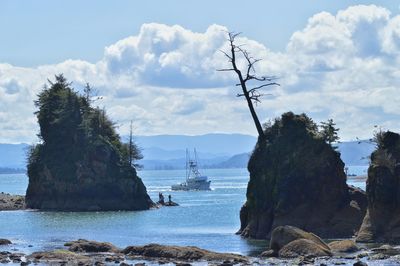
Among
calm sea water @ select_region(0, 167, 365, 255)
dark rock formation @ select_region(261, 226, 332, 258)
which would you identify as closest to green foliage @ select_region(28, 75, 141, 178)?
calm sea water @ select_region(0, 167, 365, 255)

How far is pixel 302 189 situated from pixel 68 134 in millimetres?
73192

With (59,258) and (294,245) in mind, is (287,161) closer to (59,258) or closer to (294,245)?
(294,245)

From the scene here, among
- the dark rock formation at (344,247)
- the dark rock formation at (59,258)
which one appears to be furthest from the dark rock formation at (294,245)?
the dark rock formation at (59,258)

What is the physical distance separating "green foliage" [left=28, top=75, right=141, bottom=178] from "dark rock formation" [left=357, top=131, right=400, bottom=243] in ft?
242

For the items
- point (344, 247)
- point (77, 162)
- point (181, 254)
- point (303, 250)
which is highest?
point (77, 162)

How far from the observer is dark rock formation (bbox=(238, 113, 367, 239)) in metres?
75.4

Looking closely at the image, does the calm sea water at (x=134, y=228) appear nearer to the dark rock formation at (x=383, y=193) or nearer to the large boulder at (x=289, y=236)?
the large boulder at (x=289, y=236)

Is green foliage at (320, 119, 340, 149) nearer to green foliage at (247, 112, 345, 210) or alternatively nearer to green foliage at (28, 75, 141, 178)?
green foliage at (247, 112, 345, 210)

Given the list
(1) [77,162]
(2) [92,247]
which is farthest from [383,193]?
(1) [77,162]

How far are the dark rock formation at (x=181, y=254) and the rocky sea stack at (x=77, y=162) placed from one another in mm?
71708

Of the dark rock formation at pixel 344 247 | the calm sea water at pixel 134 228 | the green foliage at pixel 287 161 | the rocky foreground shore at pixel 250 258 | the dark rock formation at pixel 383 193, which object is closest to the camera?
the rocky foreground shore at pixel 250 258

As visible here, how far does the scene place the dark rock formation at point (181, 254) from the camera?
194ft

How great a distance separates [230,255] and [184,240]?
19164mm

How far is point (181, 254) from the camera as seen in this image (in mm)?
60750
